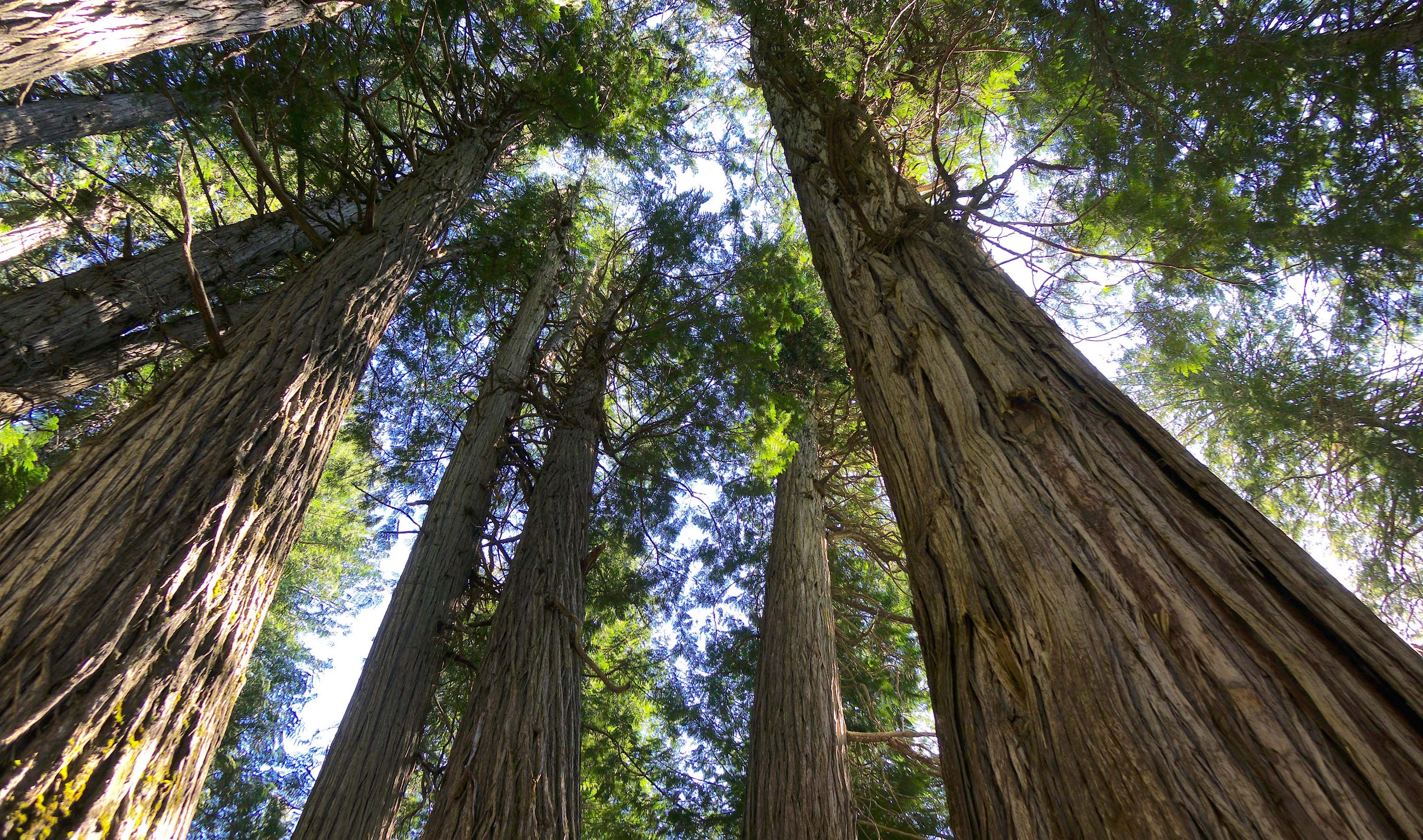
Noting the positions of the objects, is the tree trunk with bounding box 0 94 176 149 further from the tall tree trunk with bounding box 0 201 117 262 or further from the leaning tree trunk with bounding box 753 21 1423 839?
the leaning tree trunk with bounding box 753 21 1423 839

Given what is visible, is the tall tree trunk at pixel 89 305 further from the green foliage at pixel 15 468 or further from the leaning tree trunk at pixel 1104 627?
the leaning tree trunk at pixel 1104 627

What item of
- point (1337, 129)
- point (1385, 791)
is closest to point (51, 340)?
point (1385, 791)

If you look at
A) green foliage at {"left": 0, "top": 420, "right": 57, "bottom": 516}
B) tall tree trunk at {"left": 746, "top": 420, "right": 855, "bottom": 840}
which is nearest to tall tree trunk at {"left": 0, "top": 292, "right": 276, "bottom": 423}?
green foliage at {"left": 0, "top": 420, "right": 57, "bottom": 516}

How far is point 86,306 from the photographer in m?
4.36

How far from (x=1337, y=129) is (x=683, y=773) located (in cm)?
763

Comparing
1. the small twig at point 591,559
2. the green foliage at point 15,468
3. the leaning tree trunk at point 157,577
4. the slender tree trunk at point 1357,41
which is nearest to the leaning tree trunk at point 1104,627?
the leaning tree trunk at point 157,577

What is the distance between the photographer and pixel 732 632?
7465 millimetres

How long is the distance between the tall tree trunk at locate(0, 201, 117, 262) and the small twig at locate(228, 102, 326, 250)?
3.50 m

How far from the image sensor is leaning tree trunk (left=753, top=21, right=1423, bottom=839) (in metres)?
0.87

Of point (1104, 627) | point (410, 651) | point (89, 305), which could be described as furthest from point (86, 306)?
point (1104, 627)

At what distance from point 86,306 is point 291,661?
8.13m

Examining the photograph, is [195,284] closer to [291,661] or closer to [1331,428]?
[1331,428]

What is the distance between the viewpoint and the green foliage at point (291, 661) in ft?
26.6

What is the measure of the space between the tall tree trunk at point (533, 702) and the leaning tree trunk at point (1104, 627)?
8.24 feet
